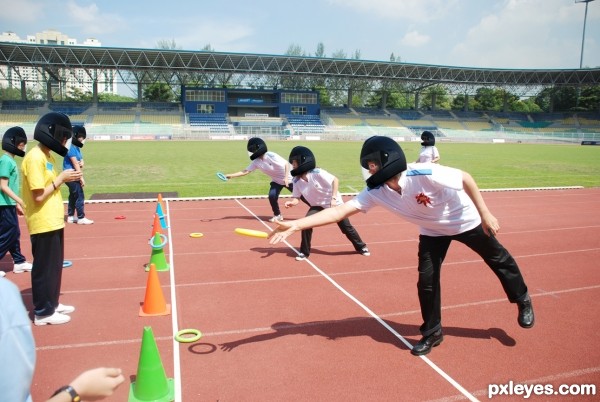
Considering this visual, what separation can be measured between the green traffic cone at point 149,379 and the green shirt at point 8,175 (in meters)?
4.28

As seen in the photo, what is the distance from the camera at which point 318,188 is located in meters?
7.96

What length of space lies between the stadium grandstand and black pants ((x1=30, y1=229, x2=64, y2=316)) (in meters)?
53.3

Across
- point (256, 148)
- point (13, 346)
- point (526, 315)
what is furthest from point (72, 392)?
point (256, 148)

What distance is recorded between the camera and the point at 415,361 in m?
4.29

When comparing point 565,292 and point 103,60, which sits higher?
point 103,60

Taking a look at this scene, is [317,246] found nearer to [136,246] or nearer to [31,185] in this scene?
[136,246]

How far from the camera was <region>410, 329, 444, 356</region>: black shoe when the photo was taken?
4.39 m

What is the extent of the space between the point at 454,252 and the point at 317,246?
8.58 ft

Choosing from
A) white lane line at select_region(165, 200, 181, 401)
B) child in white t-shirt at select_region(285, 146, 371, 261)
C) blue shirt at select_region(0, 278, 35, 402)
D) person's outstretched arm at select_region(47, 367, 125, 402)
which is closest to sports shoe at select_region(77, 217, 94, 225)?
white lane line at select_region(165, 200, 181, 401)

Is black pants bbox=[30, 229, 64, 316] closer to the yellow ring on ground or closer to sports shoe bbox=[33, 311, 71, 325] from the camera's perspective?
sports shoe bbox=[33, 311, 71, 325]

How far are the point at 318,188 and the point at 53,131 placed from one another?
4412 mm

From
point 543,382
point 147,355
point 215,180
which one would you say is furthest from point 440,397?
point 215,180

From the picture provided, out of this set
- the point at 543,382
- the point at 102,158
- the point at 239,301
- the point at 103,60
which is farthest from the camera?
the point at 103,60

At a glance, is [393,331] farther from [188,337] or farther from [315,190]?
[315,190]
